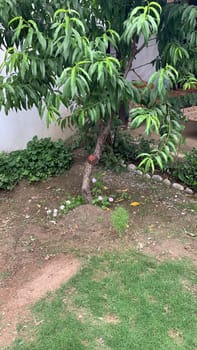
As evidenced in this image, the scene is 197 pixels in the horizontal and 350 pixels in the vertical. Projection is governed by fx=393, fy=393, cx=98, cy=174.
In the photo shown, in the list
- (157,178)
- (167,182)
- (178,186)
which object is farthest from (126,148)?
(178,186)

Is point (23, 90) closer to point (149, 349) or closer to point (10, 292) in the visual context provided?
point (10, 292)

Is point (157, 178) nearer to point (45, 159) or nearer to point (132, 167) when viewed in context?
point (132, 167)

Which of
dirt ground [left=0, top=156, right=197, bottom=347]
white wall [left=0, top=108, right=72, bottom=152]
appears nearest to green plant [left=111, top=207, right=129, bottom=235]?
dirt ground [left=0, top=156, right=197, bottom=347]

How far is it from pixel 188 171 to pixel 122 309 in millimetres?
2034

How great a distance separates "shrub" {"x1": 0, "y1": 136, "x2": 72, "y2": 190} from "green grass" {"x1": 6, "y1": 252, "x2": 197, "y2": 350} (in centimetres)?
154

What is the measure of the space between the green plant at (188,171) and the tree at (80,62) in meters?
1.08

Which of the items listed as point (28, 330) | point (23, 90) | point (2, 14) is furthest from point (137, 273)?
point (2, 14)

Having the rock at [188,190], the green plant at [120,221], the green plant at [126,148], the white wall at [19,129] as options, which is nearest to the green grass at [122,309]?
the green plant at [120,221]

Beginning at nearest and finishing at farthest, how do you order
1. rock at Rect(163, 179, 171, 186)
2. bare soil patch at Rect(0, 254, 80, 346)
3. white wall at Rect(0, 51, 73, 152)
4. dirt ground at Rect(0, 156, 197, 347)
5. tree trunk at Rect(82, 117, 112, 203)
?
bare soil patch at Rect(0, 254, 80, 346) → dirt ground at Rect(0, 156, 197, 347) → tree trunk at Rect(82, 117, 112, 203) → rock at Rect(163, 179, 171, 186) → white wall at Rect(0, 51, 73, 152)

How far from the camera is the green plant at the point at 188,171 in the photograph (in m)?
4.15

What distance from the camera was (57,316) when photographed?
2.51 meters

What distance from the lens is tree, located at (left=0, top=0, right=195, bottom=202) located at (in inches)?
99.3

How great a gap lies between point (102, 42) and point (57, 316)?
1.85 meters

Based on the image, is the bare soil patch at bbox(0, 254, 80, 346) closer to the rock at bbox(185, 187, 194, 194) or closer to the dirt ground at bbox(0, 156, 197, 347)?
the dirt ground at bbox(0, 156, 197, 347)
